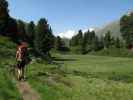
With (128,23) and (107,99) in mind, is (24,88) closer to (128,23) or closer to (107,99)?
(107,99)

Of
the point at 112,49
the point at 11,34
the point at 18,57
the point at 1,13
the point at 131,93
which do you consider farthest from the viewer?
the point at 112,49

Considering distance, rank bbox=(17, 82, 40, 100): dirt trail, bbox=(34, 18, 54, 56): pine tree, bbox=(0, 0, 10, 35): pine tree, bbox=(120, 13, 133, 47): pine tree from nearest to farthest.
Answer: bbox=(17, 82, 40, 100): dirt trail, bbox=(0, 0, 10, 35): pine tree, bbox=(34, 18, 54, 56): pine tree, bbox=(120, 13, 133, 47): pine tree

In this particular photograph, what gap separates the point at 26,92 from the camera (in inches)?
842

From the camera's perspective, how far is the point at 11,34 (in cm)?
9500

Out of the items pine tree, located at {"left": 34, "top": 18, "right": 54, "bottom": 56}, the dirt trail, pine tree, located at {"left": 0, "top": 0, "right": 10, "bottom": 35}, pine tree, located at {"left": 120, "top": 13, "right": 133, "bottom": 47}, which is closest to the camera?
the dirt trail

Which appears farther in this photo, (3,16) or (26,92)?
(3,16)

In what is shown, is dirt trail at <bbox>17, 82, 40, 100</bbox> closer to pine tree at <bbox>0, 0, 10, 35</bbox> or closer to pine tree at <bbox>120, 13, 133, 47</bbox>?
pine tree at <bbox>0, 0, 10, 35</bbox>

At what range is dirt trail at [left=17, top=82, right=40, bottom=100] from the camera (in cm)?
1975

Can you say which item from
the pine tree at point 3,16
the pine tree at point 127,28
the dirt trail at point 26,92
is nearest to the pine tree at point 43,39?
the pine tree at point 3,16

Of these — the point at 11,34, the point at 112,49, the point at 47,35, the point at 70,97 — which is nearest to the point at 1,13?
the point at 11,34

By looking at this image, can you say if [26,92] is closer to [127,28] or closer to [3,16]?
[3,16]

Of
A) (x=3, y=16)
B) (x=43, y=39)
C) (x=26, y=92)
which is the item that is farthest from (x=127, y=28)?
(x=26, y=92)

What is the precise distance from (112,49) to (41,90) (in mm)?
166382

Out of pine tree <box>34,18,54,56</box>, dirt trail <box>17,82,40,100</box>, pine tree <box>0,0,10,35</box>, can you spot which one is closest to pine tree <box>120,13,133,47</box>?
pine tree <box>34,18,54,56</box>
